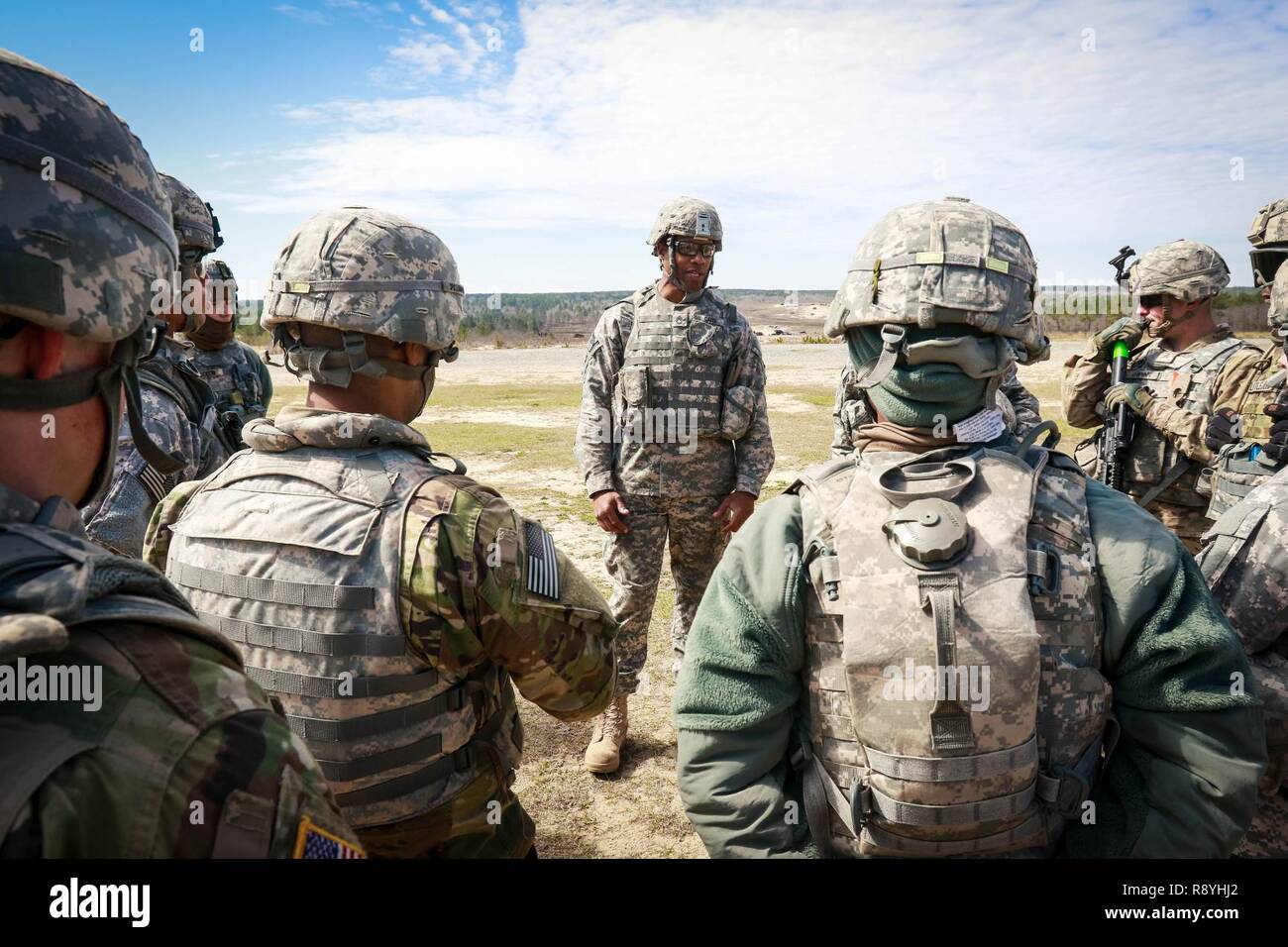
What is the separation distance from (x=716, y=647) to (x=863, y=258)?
1.16 m

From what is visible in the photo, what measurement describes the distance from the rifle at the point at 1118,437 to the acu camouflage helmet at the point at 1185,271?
0.42 m

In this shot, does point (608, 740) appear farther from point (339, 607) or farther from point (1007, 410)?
point (1007, 410)

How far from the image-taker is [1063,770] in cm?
197

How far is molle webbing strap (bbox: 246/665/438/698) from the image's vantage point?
2146mm

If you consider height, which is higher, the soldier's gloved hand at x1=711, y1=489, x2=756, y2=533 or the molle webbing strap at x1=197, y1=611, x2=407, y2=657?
the molle webbing strap at x1=197, y1=611, x2=407, y2=657

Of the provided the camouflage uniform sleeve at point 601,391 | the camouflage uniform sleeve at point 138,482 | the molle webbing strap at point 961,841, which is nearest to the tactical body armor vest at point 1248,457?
the molle webbing strap at point 961,841

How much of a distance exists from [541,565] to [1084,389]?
5380 millimetres

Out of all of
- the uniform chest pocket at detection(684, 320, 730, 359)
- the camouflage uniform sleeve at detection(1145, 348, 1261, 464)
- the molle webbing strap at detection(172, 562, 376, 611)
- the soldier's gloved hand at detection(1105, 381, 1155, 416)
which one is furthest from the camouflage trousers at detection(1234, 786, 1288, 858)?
the soldier's gloved hand at detection(1105, 381, 1155, 416)

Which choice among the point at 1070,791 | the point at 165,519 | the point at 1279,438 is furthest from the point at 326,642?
the point at 1279,438

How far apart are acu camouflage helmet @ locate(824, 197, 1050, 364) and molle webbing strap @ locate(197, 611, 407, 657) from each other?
4.80ft

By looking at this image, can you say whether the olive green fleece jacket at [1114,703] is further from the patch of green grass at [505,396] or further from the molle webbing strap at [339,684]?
the patch of green grass at [505,396]

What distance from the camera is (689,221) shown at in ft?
17.3

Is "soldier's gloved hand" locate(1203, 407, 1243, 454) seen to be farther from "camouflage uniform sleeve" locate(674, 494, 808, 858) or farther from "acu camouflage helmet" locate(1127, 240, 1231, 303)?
"camouflage uniform sleeve" locate(674, 494, 808, 858)
